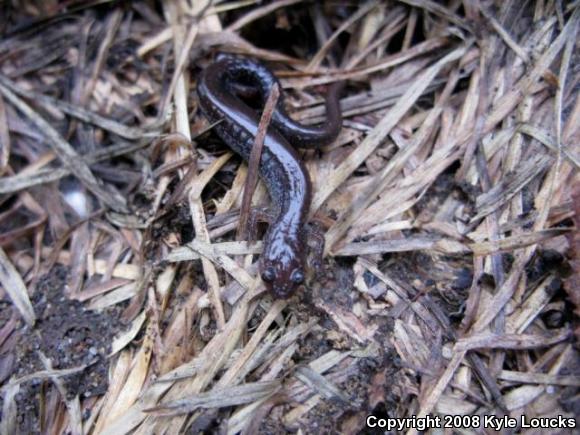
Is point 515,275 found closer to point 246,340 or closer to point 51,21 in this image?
point 246,340

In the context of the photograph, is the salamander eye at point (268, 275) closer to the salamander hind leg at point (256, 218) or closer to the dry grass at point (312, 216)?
the dry grass at point (312, 216)

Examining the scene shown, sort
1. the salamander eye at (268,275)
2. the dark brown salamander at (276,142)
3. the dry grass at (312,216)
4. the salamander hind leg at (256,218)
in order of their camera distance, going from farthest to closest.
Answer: the salamander hind leg at (256,218) < the dark brown salamander at (276,142) < the salamander eye at (268,275) < the dry grass at (312,216)

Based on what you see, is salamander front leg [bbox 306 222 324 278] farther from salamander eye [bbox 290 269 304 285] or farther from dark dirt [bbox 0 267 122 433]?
dark dirt [bbox 0 267 122 433]

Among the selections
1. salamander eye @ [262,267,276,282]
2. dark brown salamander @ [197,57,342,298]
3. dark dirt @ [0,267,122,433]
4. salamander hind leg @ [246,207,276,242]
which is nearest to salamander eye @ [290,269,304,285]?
dark brown salamander @ [197,57,342,298]

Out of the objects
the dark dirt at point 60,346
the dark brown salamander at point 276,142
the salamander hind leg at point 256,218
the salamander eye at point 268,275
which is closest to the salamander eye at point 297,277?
the dark brown salamander at point 276,142

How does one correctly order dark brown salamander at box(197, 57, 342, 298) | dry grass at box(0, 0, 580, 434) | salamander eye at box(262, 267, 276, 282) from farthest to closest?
dark brown salamander at box(197, 57, 342, 298)
salamander eye at box(262, 267, 276, 282)
dry grass at box(0, 0, 580, 434)

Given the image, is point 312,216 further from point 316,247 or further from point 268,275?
point 268,275
